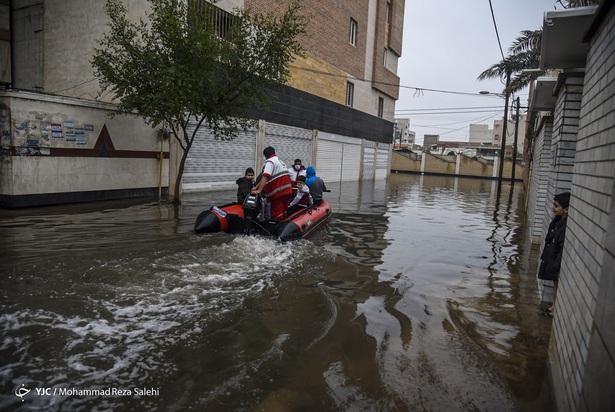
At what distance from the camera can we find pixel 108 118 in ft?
43.6

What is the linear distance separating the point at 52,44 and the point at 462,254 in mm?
14642

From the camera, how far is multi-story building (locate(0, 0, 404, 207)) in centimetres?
1150

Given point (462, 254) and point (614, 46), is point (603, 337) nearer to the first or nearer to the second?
point (614, 46)

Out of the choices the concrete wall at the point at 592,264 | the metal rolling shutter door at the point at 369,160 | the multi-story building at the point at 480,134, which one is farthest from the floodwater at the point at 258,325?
the multi-story building at the point at 480,134

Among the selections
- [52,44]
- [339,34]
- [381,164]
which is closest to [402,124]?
[381,164]

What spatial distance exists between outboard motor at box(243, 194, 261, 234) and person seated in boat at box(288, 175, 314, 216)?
187 cm

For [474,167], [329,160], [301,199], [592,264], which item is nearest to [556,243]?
[592,264]

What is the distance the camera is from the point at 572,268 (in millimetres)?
3711

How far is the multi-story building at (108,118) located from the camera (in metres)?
11.5

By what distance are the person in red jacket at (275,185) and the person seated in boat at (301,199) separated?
4.01ft

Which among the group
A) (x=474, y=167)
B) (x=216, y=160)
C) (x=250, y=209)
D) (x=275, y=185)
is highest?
(x=474, y=167)

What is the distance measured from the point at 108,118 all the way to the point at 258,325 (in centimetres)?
1067

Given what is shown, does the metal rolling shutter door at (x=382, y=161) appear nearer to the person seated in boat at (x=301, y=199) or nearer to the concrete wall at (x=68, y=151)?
the concrete wall at (x=68, y=151)

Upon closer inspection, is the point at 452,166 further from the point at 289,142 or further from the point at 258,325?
the point at 258,325
